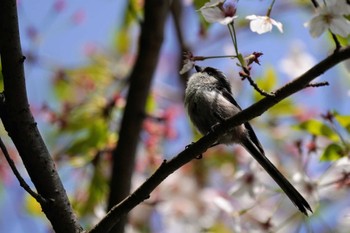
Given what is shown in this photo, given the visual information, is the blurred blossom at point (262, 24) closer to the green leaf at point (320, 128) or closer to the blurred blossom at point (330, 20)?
the blurred blossom at point (330, 20)

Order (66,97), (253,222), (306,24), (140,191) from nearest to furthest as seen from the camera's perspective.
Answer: (306,24) < (140,191) < (253,222) < (66,97)

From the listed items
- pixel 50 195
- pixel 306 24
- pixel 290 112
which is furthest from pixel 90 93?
pixel 306 24

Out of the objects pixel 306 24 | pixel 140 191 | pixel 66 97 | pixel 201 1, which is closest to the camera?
pixel 306 24

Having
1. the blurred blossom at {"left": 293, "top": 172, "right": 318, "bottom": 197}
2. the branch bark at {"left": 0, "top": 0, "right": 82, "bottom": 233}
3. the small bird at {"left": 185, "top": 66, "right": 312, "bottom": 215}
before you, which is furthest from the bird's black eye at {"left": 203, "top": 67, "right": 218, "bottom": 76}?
the branch bark at {"left": 0, "top": 0, "right": 82, "bottom": 233}

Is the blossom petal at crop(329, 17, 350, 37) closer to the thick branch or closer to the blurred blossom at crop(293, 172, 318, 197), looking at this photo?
the thick branch

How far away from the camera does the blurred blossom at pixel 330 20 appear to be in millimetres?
1683

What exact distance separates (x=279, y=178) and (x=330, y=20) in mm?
943

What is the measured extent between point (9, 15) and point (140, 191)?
2.40ft

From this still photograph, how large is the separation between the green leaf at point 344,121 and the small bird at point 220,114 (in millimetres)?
394

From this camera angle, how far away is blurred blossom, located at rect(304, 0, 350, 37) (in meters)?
1.68

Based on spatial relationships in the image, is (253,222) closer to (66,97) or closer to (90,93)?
(90,93)

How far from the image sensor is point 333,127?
2588mm

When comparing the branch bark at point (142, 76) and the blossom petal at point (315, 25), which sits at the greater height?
the branch bark at point (142, 76)

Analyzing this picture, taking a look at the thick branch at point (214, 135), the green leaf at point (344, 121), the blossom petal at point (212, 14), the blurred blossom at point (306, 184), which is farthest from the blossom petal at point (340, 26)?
the blurred blossom at point (306, 184)
